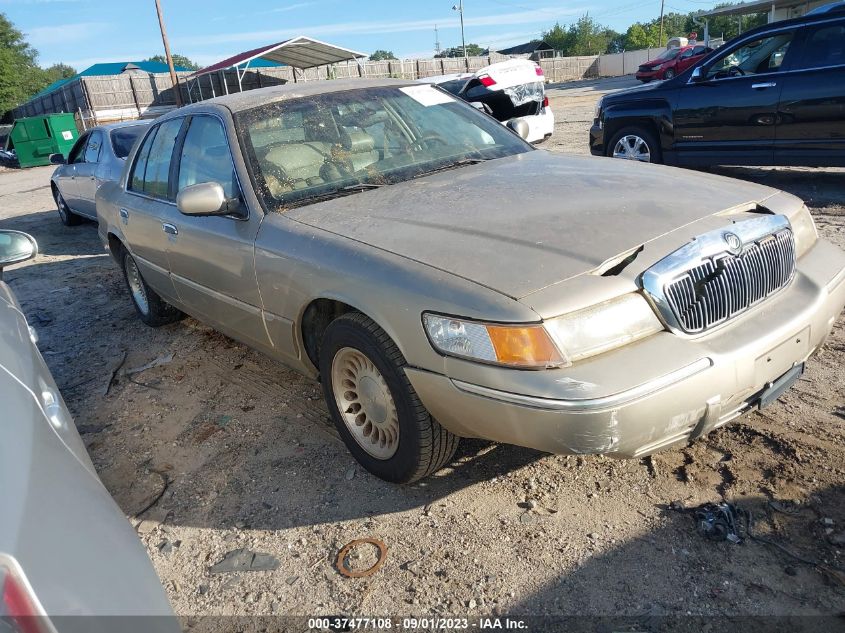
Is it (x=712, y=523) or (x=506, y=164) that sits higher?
(x=506, y=164)

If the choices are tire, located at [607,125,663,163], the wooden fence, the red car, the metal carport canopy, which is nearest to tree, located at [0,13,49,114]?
the wooden fence

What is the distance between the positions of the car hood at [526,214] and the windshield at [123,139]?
6351mm

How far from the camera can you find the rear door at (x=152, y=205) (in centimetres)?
421

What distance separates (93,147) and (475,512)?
27.8 feet

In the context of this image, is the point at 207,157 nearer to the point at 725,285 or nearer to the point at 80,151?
the point at 725,285

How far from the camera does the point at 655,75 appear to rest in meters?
29.1

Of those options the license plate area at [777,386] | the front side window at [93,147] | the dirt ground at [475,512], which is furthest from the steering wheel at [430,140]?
the front side window at [93,147]

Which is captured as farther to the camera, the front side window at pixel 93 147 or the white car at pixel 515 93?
the white car at pixel 515 93

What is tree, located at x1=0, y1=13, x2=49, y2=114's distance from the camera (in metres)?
41.9

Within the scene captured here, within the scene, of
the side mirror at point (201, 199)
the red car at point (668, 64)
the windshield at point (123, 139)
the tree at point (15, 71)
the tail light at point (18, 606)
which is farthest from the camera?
the tree at point (15, 71)

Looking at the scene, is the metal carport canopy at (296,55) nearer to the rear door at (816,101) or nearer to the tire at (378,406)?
the rear door at (816,101)

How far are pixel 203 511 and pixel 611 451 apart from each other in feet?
5.90

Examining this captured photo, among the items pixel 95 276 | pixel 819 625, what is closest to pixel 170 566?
pixel 819 625

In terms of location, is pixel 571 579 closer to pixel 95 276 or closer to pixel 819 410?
pixel 819 410
